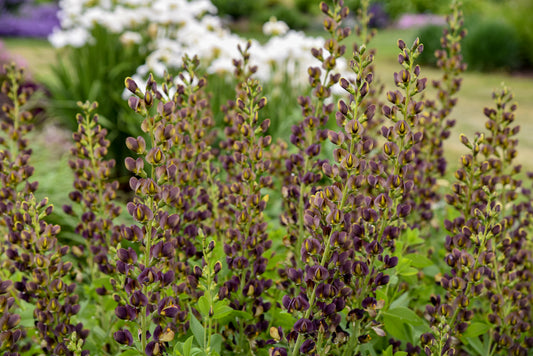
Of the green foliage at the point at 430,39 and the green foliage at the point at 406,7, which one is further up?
the green foliage at the point at 406,7

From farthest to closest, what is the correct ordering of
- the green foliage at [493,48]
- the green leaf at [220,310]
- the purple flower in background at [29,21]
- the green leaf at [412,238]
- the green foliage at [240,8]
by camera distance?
the green foliage at [240,8] → the purple flower in background at [29,21] → the green foliage at [493,48] → the green leaf at [412,238] → the green leaf at [220,310]

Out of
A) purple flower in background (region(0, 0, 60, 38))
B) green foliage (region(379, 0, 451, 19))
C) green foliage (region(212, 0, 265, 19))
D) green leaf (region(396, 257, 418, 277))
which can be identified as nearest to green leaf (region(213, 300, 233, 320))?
green leaf (region(396, 257, 418, 277))

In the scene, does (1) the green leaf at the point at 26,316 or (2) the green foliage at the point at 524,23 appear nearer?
(1) the green leaf at the point at 26,316

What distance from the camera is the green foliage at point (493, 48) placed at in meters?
11.9

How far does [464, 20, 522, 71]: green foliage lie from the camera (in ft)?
39.0

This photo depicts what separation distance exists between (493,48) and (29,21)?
569 inches

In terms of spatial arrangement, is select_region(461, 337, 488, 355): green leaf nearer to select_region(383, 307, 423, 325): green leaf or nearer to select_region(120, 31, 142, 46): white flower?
select_region(383, 307, 423, 325): green leaf

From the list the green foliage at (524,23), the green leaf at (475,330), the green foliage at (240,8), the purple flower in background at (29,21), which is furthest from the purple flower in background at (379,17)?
the green leaf at (475,330)

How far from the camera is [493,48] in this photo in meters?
12.0

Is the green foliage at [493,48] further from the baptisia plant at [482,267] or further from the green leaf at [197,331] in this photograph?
the green leaf at [197,331]

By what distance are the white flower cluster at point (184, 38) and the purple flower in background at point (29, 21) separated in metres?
12.1

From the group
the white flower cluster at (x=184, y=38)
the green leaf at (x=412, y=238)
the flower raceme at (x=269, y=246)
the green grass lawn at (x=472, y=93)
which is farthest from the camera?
the green grass lawn at (x=472, y=93)

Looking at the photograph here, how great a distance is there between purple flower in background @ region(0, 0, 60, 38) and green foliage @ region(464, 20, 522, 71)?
43.1ft

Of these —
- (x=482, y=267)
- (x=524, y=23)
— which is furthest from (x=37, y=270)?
(x=524, y=23)
